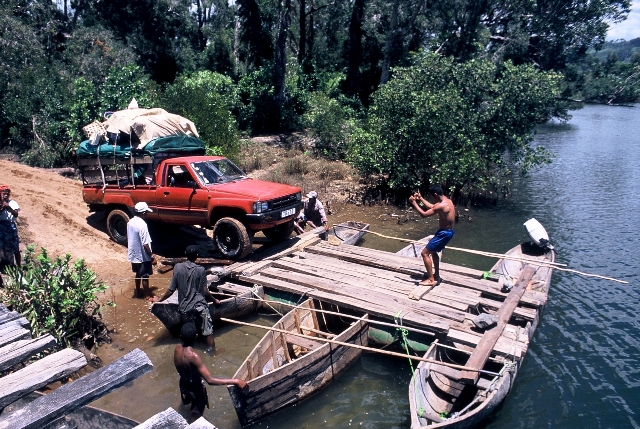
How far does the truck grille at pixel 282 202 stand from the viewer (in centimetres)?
Result: 1000

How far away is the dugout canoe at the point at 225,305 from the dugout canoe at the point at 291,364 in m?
1.12

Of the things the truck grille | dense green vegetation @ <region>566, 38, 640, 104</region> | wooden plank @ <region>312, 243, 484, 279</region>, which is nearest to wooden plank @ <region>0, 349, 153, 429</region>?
the truck grille

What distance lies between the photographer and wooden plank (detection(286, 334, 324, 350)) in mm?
7523

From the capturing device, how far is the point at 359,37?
30516 millimetres

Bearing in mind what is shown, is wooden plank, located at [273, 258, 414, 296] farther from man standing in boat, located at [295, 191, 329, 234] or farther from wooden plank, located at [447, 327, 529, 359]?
man standing in boat, located at [295, 191, 329, 234]

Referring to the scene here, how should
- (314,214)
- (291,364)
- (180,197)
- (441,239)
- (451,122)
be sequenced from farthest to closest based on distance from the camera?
(451,122), (314,214), (180,197), (441,239), (291,364)

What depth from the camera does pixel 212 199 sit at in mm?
10203

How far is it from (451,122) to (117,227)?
1081 centimetres

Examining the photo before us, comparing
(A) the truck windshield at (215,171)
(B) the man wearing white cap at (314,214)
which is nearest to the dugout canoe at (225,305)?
(A) the truck windshield at (215,171)

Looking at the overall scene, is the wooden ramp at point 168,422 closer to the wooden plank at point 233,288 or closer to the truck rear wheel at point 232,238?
the wooden plank at point 233,288

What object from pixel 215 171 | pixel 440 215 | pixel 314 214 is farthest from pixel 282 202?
pixel 440 215

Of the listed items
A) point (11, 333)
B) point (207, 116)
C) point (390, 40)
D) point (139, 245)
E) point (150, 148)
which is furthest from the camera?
point (390, 40)

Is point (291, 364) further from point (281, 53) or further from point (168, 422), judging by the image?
point (281, 53)

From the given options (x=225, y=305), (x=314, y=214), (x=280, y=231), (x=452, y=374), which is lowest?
(x=452, y=374)
